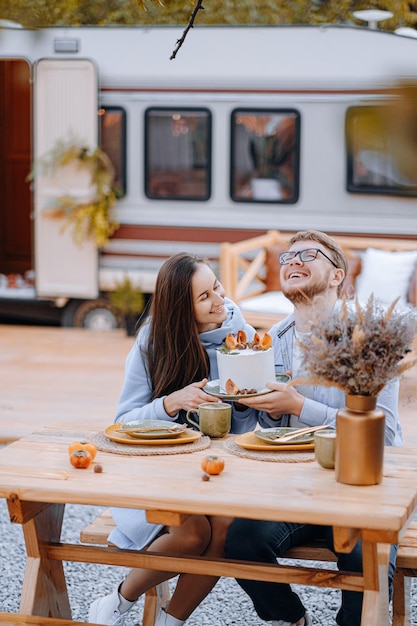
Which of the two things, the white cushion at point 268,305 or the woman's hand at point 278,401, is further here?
the white cushion at point 268,305

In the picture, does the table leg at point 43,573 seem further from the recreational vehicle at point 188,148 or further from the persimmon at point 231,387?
the recreational vehicle at point 188,148

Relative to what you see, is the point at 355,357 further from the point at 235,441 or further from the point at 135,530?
the point at 135,530

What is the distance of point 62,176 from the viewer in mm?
8602

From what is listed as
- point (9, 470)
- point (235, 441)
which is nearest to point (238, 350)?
point (235, 441)

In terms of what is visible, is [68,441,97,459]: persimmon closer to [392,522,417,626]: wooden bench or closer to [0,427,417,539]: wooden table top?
[0,427,417,539]: wooden table top

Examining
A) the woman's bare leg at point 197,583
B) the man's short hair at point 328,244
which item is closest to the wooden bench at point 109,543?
the woman's bare leg at point 197,583

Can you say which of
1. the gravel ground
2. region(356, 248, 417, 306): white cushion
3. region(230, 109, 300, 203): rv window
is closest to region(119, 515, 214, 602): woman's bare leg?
the gravel ground

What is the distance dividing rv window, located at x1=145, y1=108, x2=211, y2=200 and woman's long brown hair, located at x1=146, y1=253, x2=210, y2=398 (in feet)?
18.3

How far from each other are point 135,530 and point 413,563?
0.73m

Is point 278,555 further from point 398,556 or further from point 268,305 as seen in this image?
point 268,305

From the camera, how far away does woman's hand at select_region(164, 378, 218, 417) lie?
106 inches

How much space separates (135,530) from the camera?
8.62ft

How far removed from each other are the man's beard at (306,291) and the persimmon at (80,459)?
83 cm

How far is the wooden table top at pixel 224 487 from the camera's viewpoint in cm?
204
